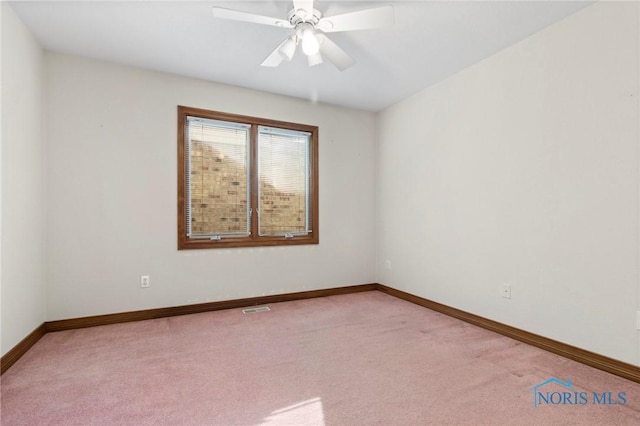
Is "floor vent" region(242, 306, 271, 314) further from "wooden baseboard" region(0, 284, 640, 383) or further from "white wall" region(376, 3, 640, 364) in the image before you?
"white wall" region(376, 3, 640, 364)

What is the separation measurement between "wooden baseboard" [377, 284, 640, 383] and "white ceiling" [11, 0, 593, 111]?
2461mm

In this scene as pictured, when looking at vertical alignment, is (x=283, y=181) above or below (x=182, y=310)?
above

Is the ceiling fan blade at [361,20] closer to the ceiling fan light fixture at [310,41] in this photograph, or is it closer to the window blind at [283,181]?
the ceiling fan light fixture at [310,41]

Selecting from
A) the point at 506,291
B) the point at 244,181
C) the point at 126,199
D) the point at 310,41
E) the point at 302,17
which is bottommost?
the point at 506,291

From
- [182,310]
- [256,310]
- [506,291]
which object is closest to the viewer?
[506,291]

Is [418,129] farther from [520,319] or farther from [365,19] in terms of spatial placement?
[520,319]

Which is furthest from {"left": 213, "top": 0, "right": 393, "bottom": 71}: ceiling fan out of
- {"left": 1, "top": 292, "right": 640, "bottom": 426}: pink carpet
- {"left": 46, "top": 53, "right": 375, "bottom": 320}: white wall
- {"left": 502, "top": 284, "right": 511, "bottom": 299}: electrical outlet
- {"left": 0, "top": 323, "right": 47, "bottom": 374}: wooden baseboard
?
{"left": 0, "top": 323, "right": 47, "bottom": 374}: wooden baseboard

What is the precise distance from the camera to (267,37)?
266cm

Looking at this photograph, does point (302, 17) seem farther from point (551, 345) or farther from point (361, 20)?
point (551, 345)

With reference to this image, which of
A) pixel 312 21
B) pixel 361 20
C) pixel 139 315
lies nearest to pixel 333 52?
pixel 312 21

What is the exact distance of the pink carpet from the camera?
1662mm

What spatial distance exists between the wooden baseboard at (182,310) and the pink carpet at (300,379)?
0.31ft

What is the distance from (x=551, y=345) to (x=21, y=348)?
3.99 m

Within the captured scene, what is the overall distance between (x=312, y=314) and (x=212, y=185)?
1823mm
